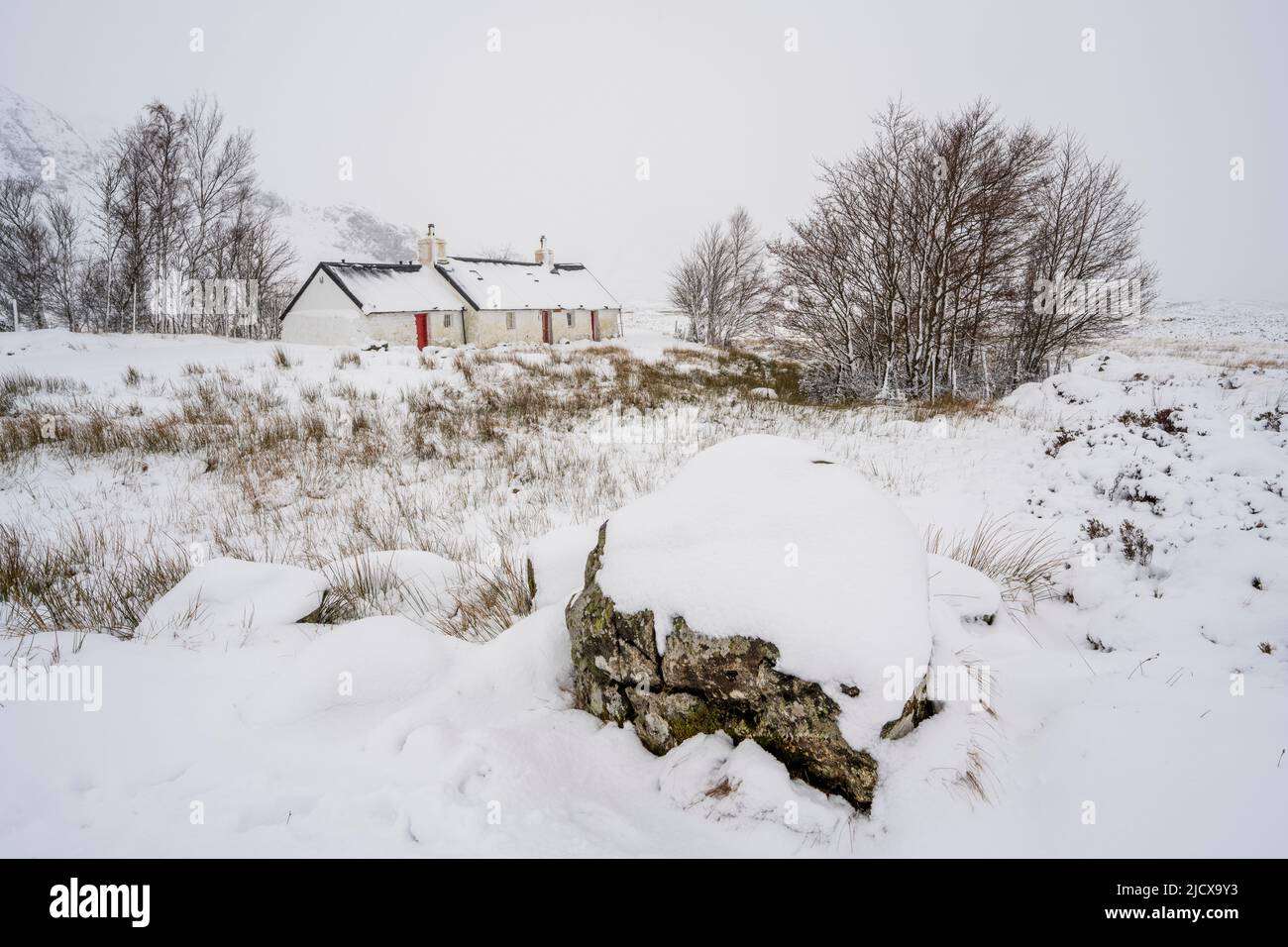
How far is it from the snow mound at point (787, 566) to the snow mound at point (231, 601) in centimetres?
184

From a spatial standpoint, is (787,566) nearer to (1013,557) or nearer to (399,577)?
(399,577)

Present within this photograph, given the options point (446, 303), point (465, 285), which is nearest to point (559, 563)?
point (446, 303)

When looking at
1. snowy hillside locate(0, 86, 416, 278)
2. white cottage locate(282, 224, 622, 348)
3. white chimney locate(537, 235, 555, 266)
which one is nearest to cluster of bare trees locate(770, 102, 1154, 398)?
white cottage locate(282, 224, 622, 348)

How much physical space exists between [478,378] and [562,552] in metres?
10.3

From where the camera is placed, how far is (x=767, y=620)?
181 cm

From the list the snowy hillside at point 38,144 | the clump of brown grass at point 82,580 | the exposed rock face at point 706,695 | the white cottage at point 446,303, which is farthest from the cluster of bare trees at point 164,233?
the snowy hillside at point 38,144

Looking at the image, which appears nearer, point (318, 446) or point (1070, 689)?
point (1070, 689)

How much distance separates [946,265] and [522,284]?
26038 mm

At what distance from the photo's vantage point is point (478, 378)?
41.0ft

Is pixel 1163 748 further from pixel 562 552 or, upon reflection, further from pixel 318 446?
pixel 318 446

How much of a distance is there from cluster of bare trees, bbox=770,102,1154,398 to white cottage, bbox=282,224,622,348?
19.7 m

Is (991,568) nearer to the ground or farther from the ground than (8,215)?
nearer to the ground
